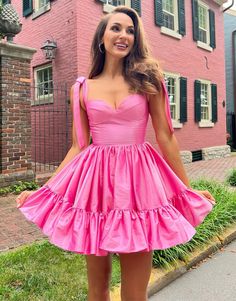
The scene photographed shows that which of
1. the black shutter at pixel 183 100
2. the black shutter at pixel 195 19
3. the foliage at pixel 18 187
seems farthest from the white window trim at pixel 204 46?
the foliage at pixel 18 187

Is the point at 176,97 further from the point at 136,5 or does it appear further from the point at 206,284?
the point at 206,284

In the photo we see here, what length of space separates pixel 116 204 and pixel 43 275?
1678 mm

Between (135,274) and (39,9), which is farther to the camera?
(39,9)

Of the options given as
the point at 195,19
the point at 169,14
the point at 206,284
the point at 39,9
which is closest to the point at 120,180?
the point at 206,284

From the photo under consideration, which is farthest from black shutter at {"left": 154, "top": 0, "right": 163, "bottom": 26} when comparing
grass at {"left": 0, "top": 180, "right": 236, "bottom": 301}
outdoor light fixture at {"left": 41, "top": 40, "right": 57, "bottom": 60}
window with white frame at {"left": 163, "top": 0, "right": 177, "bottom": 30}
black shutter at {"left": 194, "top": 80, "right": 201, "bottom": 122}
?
grass at {"left": 0, "top": 180, "right": 236, "bottom": 301}

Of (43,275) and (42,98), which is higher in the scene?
(42,98)

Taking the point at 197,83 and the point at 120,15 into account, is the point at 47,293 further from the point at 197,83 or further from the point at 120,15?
the point at 197,83

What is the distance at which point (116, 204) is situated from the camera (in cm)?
160

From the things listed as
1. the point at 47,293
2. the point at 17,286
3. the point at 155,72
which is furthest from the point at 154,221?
the point at 17,286

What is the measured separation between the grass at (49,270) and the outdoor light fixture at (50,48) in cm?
649

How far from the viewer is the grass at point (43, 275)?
265 centimetres

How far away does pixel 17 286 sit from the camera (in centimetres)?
282

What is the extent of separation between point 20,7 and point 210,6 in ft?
24.4

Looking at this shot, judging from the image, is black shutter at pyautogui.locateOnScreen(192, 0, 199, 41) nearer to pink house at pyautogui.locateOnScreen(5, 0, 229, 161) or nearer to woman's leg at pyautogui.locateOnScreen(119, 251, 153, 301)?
pink house at pyautogui.locateOnScreen(5, 0, 229, 161)
